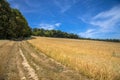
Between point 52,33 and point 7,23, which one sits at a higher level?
point 7,23

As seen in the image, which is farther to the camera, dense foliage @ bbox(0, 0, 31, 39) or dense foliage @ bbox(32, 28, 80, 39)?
dense foliage @ bbox(32, 28, 80, 39)

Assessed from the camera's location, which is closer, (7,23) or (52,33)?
(7,23)

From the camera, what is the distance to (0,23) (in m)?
50.1

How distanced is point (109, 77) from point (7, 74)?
5529 millimetres

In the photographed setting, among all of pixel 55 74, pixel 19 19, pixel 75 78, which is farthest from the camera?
pixel 19 19

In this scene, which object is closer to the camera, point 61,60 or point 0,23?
point 61,60


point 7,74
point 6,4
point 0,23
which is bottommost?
point 7,74

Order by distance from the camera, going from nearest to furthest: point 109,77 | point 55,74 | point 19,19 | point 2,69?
point 109,77
point 55,74
point 2,69
point 19,19

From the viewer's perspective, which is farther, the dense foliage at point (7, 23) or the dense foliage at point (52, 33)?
the dense foliage at point (52, 33)

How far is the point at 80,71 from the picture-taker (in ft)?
36.0

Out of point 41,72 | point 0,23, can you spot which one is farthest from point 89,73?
point 0,23

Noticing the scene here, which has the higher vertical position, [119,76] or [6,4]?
[6,4]

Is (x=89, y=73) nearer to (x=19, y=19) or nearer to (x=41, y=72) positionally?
(x=41, y=72)

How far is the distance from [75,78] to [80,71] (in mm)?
1429
